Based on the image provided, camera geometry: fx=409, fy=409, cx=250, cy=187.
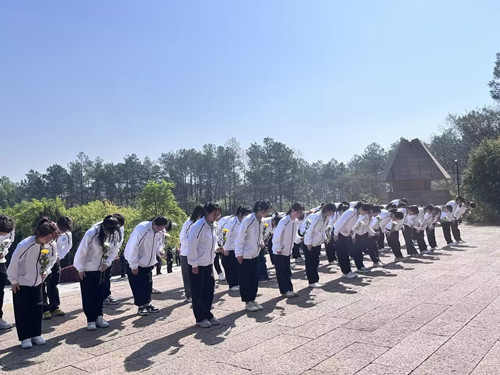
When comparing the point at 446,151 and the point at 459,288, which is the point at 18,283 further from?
the point at 446,151

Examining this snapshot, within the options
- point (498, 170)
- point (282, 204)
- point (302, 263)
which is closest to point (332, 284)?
point (302, 263)

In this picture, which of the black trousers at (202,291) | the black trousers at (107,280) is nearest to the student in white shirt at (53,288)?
the black trousers at (107,280)

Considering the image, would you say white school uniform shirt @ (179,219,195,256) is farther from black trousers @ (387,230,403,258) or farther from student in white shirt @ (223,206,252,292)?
black trousers @ (387,230,403,258)

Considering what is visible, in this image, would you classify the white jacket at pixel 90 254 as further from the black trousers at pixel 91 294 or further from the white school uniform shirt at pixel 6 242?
the white school uniform shirt at pixel 6 242

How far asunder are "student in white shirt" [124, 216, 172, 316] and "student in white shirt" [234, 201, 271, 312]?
1426 millimetres

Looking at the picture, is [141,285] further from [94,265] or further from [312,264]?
[312,264]

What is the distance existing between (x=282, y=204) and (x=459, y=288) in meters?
61.3

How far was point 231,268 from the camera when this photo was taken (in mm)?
9492

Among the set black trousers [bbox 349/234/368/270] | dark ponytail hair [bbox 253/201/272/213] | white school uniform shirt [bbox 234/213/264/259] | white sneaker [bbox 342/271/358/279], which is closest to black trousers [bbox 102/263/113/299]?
white school uniform shirt [bbox 234/213/264/259]

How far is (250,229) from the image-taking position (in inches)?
296

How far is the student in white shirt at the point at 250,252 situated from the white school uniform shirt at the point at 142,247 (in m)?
1.49

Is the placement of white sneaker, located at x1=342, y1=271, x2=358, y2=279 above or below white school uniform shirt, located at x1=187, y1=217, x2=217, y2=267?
below

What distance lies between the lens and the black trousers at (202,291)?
632cm

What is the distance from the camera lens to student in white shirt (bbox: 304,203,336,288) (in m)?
9.11
